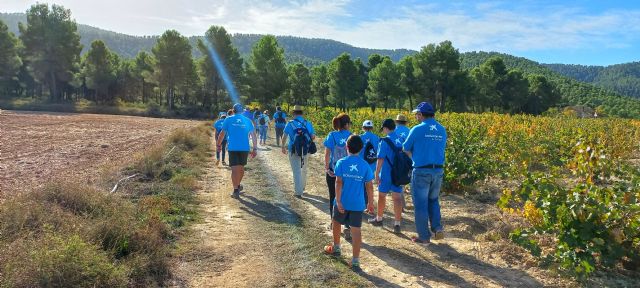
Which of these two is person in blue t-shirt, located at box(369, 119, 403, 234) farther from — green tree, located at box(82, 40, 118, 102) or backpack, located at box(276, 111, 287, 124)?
green tree, located at box(82, 40, 118, 102)

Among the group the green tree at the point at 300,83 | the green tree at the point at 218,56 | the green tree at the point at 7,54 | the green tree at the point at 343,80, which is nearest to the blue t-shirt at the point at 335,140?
the green tree at the point at 218,56

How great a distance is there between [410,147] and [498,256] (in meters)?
1.91

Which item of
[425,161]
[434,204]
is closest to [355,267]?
[434,204]

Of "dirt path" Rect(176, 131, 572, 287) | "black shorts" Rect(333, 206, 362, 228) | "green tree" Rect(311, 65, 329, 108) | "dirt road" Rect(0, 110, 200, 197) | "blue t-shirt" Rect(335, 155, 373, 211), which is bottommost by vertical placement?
"dirt road" Rect(0, 110, 200, 197)

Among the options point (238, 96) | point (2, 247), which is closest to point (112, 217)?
point (2, 247)

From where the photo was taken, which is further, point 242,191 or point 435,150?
point 242,191

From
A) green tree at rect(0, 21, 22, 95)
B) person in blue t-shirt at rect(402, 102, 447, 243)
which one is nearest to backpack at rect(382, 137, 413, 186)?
person in blue t-shirt at rect(402, 102, 447, 243)

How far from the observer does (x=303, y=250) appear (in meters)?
5.93

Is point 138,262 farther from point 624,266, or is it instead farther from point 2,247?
point 624,266

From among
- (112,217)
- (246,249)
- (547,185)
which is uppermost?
(547,185)

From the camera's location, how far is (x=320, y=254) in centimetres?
577

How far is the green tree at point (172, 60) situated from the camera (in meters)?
52.9

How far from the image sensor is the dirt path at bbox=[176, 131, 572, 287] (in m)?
4.98

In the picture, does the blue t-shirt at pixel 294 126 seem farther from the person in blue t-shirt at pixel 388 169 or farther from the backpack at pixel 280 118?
the backpack at pixel 280 118
